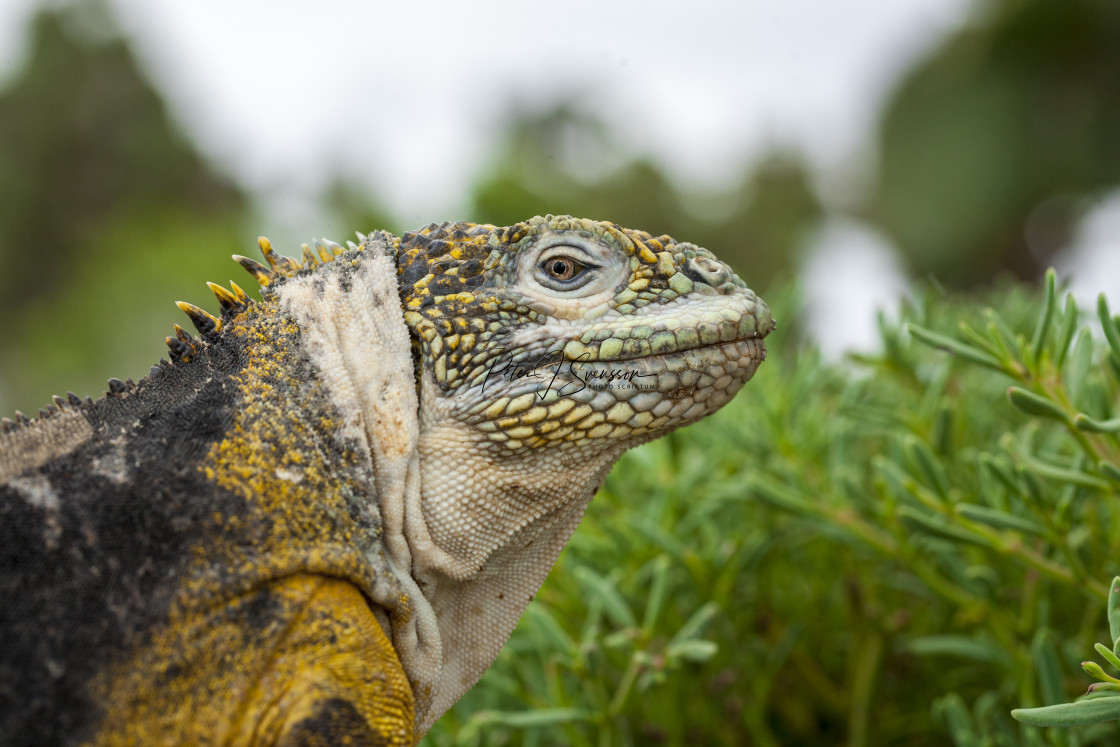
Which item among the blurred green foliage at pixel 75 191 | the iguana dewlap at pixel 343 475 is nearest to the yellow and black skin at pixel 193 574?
the iguana dewlap at pixel 343 475

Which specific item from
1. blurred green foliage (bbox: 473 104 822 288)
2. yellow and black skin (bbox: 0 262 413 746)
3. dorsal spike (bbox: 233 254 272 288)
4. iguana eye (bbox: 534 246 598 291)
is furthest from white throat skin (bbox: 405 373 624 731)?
blurred green foliage (bbox: 473 104 822 288)

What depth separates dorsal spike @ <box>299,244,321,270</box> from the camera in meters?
1.89

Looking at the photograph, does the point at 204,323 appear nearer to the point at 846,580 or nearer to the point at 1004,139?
the point at 846,580

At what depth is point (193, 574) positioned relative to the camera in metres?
1.40

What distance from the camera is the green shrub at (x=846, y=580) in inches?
81.5

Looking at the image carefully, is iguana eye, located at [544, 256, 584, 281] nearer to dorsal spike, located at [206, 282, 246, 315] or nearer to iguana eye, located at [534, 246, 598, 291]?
iguana eye, located at [534, 246, 598, 291]

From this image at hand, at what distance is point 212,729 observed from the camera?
135 centimetres

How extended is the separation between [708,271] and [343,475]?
94cm

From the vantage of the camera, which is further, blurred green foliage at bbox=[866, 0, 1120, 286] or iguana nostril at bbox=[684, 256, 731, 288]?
blurred green foliage at bbox=[866, 0, 1120, 286]

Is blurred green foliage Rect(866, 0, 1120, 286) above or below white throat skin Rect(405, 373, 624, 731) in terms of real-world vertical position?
above

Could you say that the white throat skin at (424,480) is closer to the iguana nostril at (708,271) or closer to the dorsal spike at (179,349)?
the dorsal spike at (179,349)

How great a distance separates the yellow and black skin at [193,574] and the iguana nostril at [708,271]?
88 cm

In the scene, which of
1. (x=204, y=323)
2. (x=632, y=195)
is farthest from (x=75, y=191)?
(x=204, y=323)

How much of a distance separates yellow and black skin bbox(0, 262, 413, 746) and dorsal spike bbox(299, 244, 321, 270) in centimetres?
35
